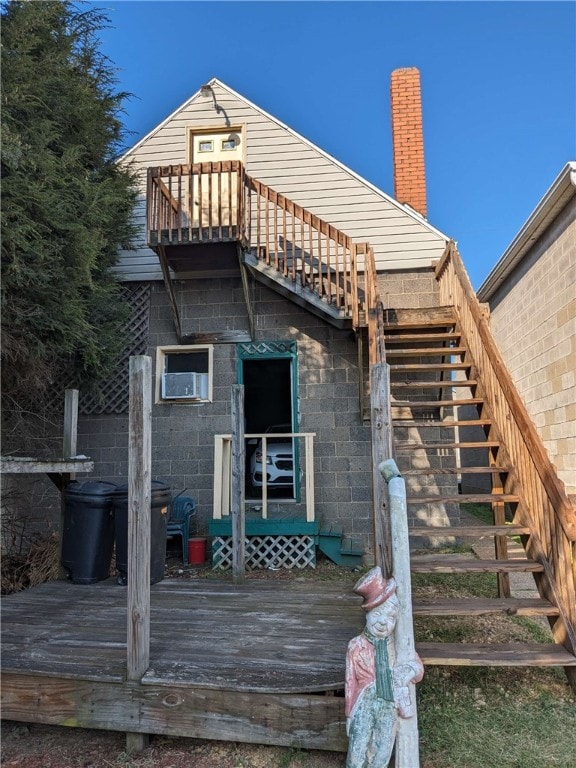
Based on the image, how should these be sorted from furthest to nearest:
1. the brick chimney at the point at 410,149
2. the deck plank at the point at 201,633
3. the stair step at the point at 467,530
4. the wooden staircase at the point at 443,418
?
the brick chimney at the point at 410,149 < the stair step at the point at 467,530 < the wooden staircase at the point at 443,418 < the deck plank at the point at 201,633

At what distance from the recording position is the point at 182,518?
21.4 feet

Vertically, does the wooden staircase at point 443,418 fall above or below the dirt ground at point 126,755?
above

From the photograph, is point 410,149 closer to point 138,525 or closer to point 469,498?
point 469,498

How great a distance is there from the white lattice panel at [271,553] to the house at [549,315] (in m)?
3.77

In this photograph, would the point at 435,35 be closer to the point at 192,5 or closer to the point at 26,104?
the point at 192,5

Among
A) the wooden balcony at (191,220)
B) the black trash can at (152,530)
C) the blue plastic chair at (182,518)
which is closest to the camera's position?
the black trash can at (152,530)

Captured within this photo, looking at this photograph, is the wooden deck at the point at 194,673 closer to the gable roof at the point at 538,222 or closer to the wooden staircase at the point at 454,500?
the wooden staircase at the point at 454,500

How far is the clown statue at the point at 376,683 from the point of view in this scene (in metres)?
2.09

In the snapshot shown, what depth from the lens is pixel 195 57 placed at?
26.0 feet

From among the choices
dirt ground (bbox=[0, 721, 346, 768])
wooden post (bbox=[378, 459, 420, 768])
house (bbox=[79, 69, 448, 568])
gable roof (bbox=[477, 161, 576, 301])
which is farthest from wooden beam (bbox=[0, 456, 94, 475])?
gable roof (bbox=[477, 161, 576, 301])

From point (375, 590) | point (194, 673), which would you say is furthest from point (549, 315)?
point (194, 673)

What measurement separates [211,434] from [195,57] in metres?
6.34

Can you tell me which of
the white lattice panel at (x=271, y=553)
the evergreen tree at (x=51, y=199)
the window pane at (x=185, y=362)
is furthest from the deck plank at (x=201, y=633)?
the window pane at (x=185, y=362)

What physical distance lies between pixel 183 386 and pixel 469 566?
472cm
